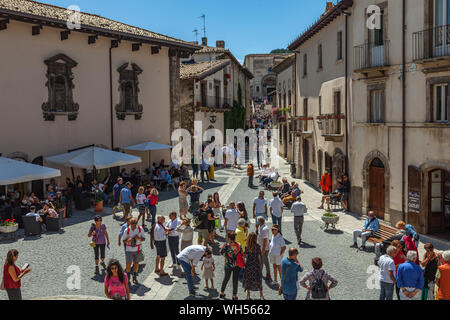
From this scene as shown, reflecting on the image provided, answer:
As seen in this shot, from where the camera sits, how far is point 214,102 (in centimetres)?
4094

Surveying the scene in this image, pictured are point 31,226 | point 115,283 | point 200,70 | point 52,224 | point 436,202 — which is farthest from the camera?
point 200,70

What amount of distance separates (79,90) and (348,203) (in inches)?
539

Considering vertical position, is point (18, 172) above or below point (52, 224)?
above

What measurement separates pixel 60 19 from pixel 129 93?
6148mm

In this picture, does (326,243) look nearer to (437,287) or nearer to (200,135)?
(437,287)

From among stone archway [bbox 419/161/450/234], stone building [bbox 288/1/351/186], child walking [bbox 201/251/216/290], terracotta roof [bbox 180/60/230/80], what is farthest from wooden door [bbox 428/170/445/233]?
terracotta roof [bbox 180/60/230/80]

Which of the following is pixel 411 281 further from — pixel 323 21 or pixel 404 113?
pixel 323 21

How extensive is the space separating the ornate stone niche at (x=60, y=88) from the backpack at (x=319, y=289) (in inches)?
649

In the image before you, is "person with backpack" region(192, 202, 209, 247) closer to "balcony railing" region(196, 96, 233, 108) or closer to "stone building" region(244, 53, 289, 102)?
"balcony railing" region(196, 96, 233, 108)

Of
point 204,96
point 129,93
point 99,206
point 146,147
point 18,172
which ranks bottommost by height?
point 99,206

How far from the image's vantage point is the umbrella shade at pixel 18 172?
1569 cm

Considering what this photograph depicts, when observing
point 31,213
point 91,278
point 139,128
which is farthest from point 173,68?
point 91,278

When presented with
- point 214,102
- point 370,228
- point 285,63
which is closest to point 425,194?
point 370,228

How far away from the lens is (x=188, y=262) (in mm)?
10203
